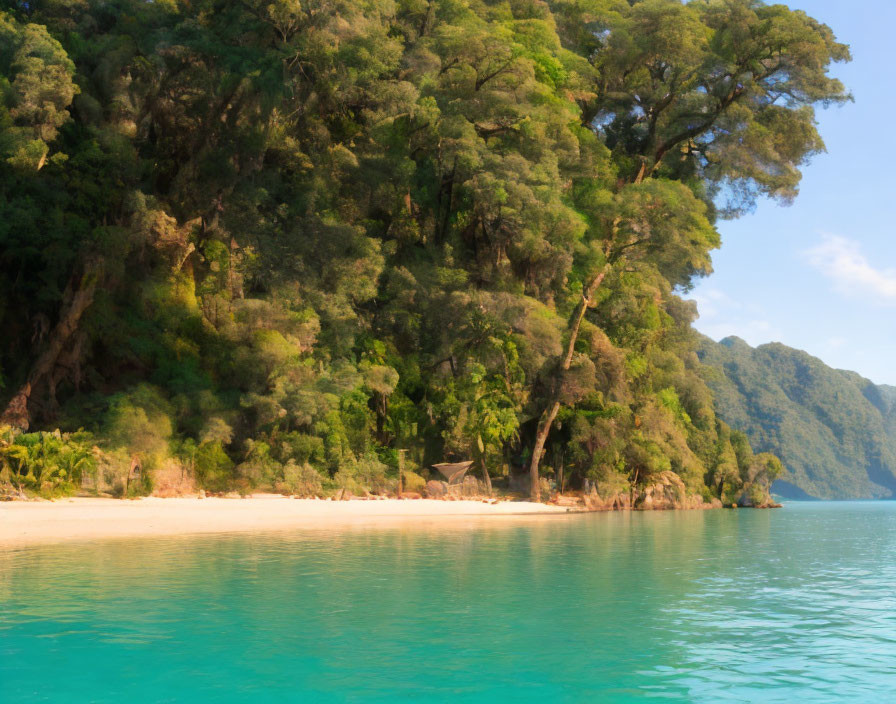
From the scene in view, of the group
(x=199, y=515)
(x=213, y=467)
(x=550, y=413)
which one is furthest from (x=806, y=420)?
(x=199, y=515)

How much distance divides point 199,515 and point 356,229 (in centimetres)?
1099

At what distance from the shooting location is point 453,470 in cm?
2389

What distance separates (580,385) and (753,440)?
252 feet

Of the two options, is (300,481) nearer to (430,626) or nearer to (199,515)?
(199,515)

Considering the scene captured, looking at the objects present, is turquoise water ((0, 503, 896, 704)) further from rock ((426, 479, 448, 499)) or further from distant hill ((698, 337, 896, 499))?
distant hill ((698, 337, 896, 499))

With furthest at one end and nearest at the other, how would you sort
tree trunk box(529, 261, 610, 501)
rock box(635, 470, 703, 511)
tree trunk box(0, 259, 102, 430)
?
1. rock box(635, 470, 703, 511)
2. tree trunk box(529, 261, 610, 501)
3. tree trunk box(0, 259, 102, 430)

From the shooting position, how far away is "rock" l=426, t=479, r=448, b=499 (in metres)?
23.5

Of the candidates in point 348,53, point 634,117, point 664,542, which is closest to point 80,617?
point 664,542

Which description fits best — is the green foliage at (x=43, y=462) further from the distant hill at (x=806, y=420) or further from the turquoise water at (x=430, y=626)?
the distant hill at (x=806, y=420)

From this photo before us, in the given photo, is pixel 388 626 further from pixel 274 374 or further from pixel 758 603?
pixel 274 374

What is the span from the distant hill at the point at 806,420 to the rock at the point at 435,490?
75970mm

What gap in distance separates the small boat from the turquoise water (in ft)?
37.9

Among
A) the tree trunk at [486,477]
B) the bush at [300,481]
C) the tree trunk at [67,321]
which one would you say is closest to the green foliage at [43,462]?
the bush at [300,481]

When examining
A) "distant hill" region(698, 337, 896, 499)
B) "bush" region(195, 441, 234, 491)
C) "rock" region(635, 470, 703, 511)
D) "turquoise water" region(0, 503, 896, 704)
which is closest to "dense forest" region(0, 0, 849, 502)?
"bush" region(195, 441, 234, 491)
